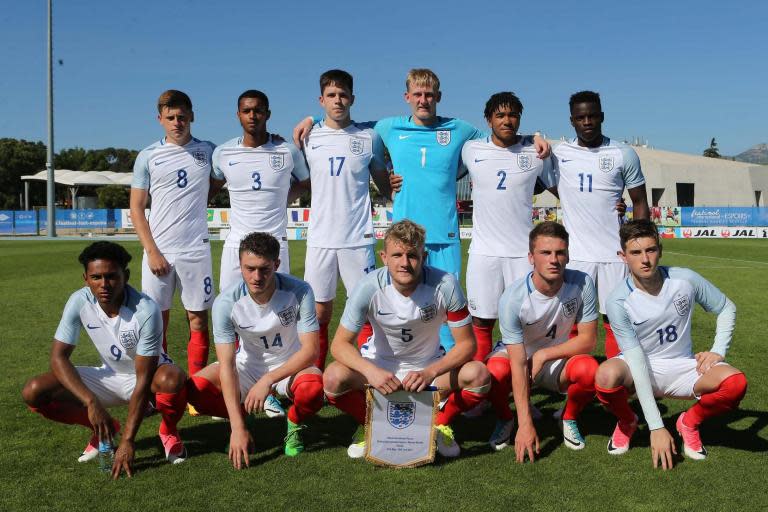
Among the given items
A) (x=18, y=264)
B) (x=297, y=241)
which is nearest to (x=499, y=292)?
(x=18, y=264)

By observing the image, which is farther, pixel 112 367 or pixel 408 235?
pixel 112 367

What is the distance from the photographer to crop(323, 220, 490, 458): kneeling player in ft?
11.4

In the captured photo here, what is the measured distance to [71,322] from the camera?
11.6 ft

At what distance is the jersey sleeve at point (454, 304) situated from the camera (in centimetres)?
361

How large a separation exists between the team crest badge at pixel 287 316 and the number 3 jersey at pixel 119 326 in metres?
0.64

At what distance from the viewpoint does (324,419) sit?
14.1ft

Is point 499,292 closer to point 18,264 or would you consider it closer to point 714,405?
point 714,405

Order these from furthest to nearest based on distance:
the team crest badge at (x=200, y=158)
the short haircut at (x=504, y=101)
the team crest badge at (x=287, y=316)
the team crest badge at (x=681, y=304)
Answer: the team crest badge at (x=200, y=158)
the short haircut at (x=504, y=101)
the team crest badge at (x=287, y=316)
the team crest badge at (x=681, y=304)

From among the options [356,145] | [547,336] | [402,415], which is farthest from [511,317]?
[356,145]

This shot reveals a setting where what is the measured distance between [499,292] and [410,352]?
3.28 ft

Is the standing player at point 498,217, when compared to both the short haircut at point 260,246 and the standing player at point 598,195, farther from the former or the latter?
the short haircut at point 260,246

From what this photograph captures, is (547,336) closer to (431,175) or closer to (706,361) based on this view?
(706,361)

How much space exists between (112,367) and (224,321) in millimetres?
674

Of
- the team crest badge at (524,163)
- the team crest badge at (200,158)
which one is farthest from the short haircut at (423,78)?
the team crest badge at (200,158)
